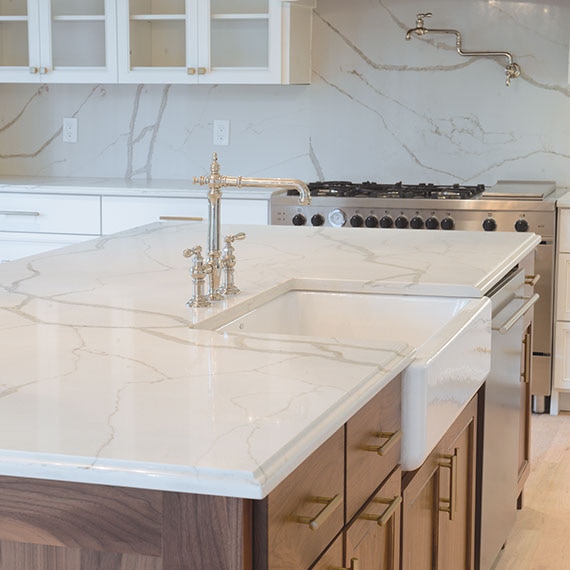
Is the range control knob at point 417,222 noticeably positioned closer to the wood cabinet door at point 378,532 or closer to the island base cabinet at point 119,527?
the wood cabinet door at point 378,532

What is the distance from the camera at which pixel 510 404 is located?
2.90 metres

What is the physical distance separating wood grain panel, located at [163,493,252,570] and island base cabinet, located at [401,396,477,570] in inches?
29.1

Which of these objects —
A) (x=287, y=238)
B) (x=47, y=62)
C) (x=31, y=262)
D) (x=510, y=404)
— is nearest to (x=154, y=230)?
(x=287, y=238)

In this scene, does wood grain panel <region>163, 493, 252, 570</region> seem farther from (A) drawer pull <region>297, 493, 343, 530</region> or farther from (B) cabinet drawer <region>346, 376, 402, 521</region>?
(B) cabinet drawer <region>346, 376, 402, 521</region>

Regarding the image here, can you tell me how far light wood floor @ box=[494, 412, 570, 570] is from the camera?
3.08m

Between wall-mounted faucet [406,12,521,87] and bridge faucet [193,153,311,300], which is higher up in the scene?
wall-mounted faucet [406,12,521,87]

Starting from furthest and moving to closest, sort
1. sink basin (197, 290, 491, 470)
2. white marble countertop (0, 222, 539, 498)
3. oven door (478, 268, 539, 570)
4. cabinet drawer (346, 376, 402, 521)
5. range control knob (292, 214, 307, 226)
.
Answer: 1. range control knob (292, 214, 307, 226)
2. oven door (478, 268, 539, 570)
3. sink basin (197, 290, 491, 470)
4. cabinet drawer (346, 376, 402, 521)
5. white marble countertop (0, 222, 539, 498)

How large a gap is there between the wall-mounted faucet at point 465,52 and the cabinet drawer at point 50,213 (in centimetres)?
162

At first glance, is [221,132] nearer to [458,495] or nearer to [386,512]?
[458,495]

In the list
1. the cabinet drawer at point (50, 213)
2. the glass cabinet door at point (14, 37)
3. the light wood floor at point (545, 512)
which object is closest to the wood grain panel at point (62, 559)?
the light wood floor at point (545, 512)

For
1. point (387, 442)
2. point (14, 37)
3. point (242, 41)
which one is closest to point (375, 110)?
point (242, 41)

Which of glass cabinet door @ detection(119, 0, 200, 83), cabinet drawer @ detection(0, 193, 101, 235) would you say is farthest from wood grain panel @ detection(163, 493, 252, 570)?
glass cabinet door @ detection(119, 0, 200, 83)

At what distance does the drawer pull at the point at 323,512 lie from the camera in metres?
1.37

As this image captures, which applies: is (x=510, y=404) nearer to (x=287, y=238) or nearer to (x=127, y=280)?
(x=287, y=238)
